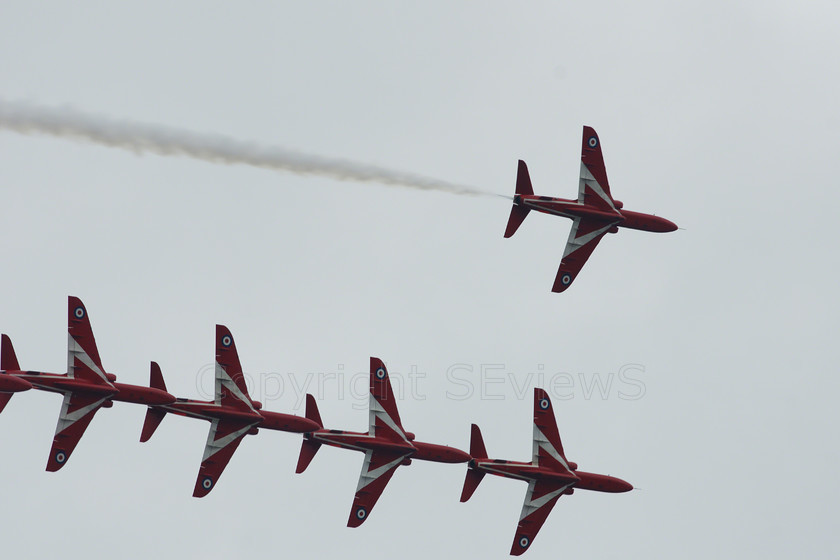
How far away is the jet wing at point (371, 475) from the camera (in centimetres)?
9300

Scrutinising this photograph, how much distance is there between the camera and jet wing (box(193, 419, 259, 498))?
300 ft

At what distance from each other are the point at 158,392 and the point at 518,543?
24838 millimetres

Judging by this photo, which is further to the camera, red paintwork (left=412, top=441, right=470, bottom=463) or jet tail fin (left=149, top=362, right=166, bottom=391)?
red paintwork (left=412, top=441, right=470, bottom=463)

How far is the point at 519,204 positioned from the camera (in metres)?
96.0

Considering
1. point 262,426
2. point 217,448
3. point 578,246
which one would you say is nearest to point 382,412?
point 262,426

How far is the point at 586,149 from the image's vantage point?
3878 inches

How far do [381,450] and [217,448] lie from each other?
10.1 meters

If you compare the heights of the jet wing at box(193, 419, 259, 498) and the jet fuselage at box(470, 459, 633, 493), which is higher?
the jet fuselage at box(470, 459, 633, 493)

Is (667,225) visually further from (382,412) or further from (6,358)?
(6,358)

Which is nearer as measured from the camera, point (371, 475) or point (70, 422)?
point (70, 422)

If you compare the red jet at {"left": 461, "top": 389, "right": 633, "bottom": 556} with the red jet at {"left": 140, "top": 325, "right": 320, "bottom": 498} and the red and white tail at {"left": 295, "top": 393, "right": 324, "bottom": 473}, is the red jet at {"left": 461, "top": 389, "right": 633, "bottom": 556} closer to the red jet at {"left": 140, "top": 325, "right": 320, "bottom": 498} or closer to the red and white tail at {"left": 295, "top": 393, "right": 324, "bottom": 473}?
the red and white tail at {"left": 295, "top": 393, "right": 324, "bottom": 473}

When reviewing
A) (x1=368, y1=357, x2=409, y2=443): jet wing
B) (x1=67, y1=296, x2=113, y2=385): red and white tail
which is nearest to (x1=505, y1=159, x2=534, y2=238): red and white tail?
(x1=368, y1=357, x2=409, y2=443): jet wing

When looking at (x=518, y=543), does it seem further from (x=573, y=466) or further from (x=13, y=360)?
(x=13, y=360)

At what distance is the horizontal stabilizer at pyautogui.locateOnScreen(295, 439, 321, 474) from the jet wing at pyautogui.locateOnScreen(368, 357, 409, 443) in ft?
12.7
